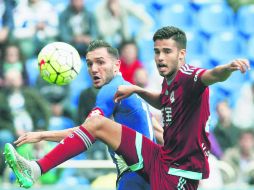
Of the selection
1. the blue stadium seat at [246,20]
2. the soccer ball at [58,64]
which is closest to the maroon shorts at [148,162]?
the soccer ball at [58,64]

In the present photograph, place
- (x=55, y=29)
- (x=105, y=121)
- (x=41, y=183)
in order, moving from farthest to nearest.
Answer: (x=55, y=29) → (x=41, y=183) → (x=105, y=121)

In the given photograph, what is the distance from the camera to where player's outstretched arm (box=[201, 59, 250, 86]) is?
5.69 m

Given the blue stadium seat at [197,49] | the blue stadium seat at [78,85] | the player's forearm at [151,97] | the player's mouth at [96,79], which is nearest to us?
the player's forearm at [151,97]

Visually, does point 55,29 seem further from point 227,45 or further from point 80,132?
point 80,132

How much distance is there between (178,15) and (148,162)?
6.87m

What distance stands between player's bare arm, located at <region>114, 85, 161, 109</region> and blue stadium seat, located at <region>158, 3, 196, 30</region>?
6.29m

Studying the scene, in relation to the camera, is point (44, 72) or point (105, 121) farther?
point (44, 72)

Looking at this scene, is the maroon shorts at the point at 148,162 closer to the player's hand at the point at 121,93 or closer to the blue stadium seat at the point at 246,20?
the player's hand at the point at 121,93

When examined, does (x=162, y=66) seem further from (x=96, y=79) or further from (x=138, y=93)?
(x=96, y=79)

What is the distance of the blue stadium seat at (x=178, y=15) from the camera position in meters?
13.2

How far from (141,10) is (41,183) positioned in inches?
147

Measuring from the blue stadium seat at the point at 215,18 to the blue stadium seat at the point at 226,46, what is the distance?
15cm

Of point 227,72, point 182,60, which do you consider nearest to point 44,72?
point 182,60

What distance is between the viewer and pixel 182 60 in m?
6.83
